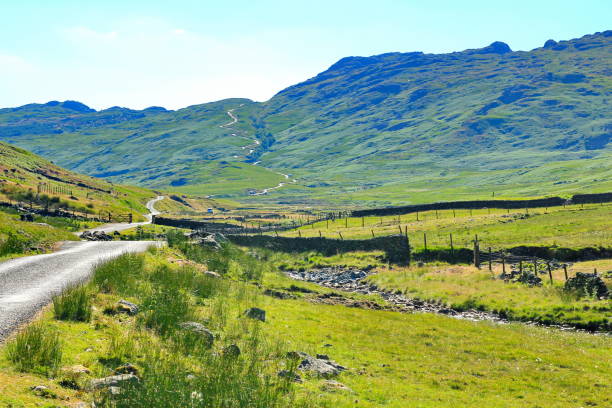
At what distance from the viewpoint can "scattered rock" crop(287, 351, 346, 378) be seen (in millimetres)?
18859

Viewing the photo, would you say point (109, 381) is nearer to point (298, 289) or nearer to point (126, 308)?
point (126, 308)

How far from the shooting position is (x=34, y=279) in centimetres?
2233

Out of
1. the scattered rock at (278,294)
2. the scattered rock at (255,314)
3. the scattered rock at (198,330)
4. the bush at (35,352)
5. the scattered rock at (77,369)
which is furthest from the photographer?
the scattered rock at (278,294)

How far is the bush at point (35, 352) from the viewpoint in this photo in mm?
12016

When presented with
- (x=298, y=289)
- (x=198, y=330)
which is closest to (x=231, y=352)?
(x=198, y=330)

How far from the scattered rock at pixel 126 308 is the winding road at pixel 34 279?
7.20 ft

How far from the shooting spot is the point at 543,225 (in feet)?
224

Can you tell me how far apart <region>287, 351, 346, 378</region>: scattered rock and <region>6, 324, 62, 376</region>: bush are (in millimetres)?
8976

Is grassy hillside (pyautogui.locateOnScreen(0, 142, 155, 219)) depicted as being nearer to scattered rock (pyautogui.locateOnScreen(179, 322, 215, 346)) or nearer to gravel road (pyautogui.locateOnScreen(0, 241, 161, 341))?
gravel road (pyautogui.locateOnScreen(0, 241, 161, 341))

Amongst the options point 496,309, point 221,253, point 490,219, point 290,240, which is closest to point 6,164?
point 290,240

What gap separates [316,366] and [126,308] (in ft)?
25.4

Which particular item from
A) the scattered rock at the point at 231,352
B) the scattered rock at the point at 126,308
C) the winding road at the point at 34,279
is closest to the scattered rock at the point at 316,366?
the scattered rock at the point at 231,352

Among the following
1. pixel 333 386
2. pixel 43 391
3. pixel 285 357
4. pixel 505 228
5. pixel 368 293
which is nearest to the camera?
pixel 43 391

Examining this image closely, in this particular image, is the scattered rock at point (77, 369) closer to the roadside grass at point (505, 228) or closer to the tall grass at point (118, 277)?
the tall grass at point (118, 277)
